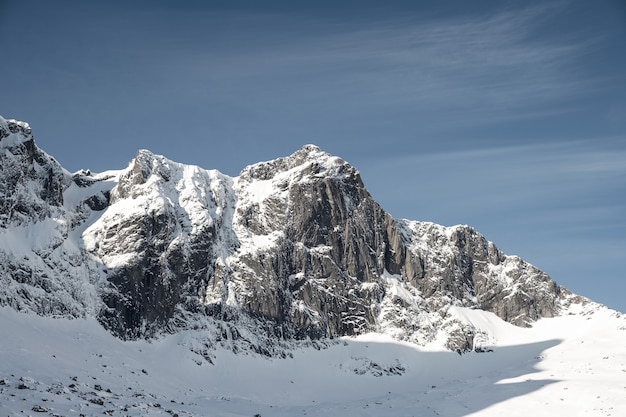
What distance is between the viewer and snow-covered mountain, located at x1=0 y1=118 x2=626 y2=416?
83625 mm

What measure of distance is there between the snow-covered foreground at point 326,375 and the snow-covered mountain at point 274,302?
1.52 ft

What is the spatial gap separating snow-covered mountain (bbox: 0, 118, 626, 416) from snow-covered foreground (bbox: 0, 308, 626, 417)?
46 cm

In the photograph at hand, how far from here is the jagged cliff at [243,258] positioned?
372ft

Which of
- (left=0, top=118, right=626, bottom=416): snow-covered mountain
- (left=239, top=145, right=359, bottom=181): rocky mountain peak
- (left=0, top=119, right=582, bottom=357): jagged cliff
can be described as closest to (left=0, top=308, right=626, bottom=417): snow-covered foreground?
(left=0, top=118, right=626, bottom=416): snow-covered mountain

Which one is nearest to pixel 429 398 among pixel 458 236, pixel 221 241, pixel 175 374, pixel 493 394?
pixel 493 394

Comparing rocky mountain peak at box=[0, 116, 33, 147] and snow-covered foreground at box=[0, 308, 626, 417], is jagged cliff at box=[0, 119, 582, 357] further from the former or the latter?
snow-covered foreground at box=[0, 308, 626, 417]

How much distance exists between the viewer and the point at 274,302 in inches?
5221

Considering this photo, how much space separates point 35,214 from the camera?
11538 centimetres

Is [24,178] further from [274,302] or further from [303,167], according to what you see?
[303,167]

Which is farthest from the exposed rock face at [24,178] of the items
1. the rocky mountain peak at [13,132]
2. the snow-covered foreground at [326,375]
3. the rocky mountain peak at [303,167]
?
the rocky mountain peak at [303,167]

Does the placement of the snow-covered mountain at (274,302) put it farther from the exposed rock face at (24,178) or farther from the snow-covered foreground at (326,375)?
the snow-covered foreground at (326,375)

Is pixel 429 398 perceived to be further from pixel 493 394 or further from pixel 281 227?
pixel 281 227

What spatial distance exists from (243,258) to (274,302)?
10944 millimetres

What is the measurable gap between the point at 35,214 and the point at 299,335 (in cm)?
5420
